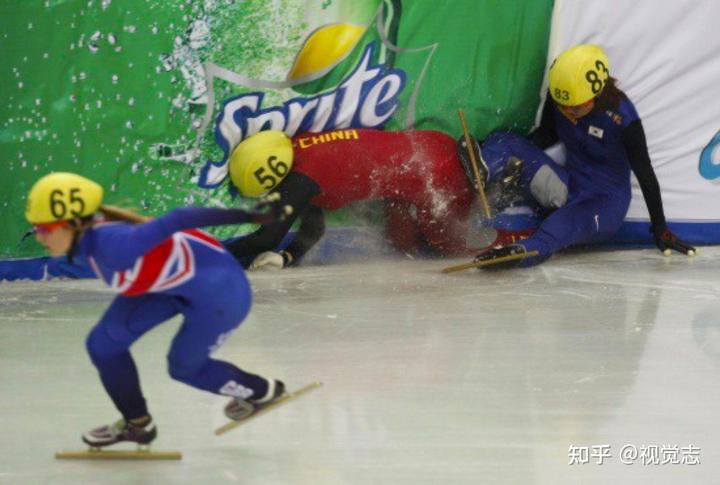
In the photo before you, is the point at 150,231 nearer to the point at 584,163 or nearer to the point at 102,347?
the point at 102,347

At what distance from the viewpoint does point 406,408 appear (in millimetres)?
3203

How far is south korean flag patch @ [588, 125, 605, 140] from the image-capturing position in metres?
5.16

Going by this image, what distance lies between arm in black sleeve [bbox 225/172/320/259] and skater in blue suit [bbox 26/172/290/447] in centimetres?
198

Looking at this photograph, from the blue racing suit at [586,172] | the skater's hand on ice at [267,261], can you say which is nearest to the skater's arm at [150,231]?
the skater's hand on ice at [267,261]

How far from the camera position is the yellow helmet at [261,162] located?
4.84m

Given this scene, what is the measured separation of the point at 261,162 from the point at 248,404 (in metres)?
2.05

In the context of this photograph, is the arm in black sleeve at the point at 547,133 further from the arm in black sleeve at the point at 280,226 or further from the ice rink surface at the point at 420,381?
the arm in black sleeve at the point at 280,226

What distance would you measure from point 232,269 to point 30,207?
497mm

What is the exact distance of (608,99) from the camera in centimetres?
511

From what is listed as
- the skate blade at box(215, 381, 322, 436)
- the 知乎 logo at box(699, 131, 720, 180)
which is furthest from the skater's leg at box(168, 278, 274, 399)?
the 知乎 logo at box(699, 131, 720, 180)

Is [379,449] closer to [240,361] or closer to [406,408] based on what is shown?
[406,408]

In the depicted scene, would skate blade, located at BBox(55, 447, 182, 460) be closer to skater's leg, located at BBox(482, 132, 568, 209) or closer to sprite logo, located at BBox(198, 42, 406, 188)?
sprite logo, located at BBox(198, 42, 406, 188)

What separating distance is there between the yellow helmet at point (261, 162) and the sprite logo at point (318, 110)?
0.10 meters

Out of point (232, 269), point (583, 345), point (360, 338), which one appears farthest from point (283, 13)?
point (232, 269)
